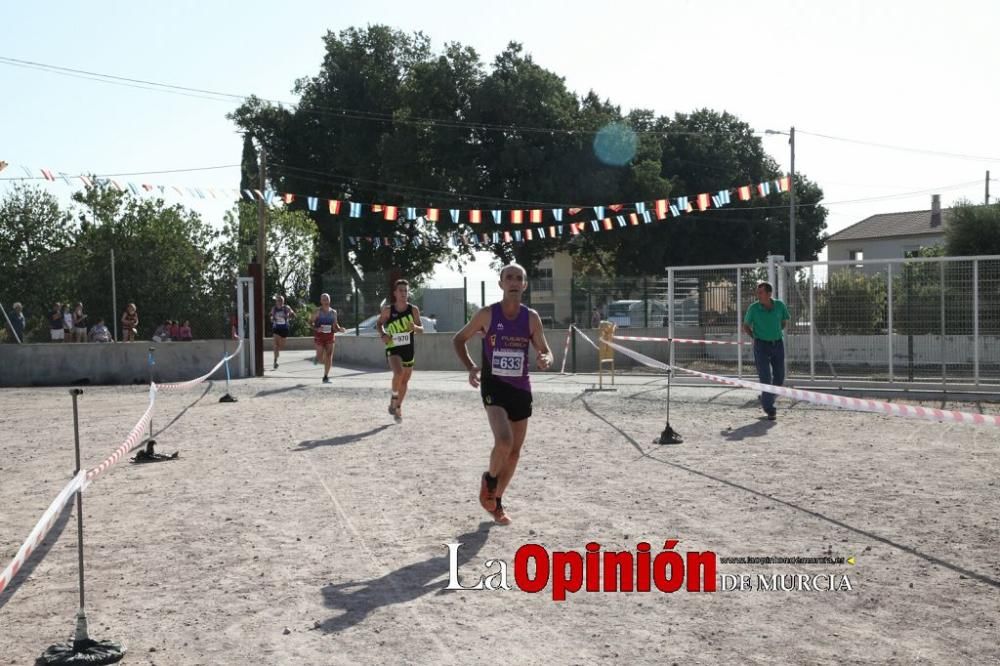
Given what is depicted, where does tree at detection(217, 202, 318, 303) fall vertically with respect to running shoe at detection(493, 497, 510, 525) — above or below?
above

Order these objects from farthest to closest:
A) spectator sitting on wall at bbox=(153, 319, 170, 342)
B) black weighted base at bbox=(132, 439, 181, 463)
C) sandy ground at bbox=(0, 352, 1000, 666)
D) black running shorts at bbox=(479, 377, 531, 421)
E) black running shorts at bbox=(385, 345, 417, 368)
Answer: spectator sitting on wall at bbox=(153, 319, 170, 342) < black running shorts at bbox=(385, 345, 417, 368) < black weighted base at bbox=(132, 439, 181, 463) < black running shorts at bbox=(479, 377, 531, 421) < sandy ground at bbox=(0, 352, 1000, 666)

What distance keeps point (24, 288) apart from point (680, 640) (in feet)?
106

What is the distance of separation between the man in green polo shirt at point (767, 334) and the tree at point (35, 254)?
76.2 ft

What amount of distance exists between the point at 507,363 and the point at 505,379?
120mm

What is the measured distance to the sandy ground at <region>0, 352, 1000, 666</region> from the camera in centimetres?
473

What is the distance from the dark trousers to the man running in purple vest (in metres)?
6.77

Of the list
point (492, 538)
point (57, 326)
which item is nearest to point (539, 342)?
point (492, 538)

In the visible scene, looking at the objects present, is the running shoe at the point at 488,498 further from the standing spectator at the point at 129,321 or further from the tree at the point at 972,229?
the tree at the point at 972,229

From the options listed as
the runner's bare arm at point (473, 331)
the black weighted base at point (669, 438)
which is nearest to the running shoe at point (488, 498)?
the runner's bare arm at point (473, 331)

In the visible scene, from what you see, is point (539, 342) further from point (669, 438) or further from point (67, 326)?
point (67, 326)

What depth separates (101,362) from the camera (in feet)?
74.1

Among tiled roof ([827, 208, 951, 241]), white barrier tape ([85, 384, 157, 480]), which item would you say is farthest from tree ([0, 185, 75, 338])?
tiled roof ([827, 208, 951, 241])

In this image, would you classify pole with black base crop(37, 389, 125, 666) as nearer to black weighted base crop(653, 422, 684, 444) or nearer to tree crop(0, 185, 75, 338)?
black weighted base crop(653, 422, 684, 444)

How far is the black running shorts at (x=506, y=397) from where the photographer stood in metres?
7.12
